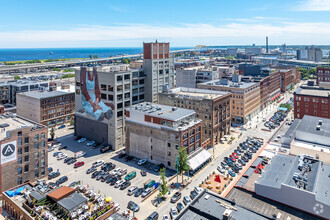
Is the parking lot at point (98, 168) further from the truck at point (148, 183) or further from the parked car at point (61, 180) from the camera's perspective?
the truck at point (148, 183)

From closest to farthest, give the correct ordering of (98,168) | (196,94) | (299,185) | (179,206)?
(299,185) → (179,206) → (98,168) → (196,94)

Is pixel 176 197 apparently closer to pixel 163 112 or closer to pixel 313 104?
pixel 163 112

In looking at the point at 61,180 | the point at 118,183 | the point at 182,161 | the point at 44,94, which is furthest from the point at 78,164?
the point at 44,94

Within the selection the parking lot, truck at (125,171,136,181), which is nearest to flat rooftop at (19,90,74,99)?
the parking lot

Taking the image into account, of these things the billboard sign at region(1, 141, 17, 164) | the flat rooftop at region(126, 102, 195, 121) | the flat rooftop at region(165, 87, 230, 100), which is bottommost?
the billboard sign at region(1, 141, 17, 164)

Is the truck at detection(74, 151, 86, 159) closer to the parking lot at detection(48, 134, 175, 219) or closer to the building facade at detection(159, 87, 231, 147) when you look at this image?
the parking lot at detection(48, 134, 175, 219)

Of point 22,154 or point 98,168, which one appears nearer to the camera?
point 22,154
